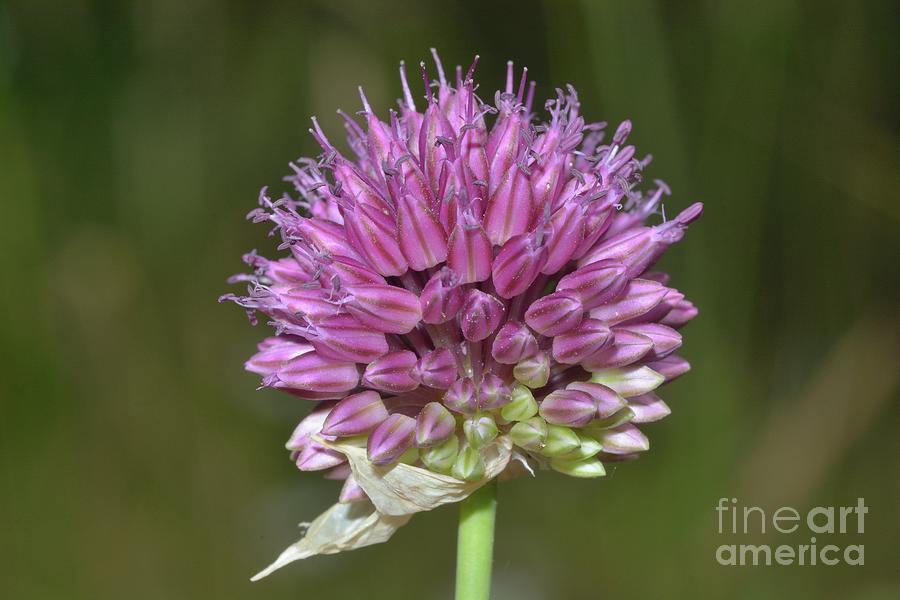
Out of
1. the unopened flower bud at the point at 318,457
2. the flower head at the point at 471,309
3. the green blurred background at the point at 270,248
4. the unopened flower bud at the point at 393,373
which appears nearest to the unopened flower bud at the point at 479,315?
the flower head at the point at 471,309

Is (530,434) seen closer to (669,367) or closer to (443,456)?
(443,456)

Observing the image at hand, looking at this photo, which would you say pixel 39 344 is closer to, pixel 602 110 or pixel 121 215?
pixel 121 215

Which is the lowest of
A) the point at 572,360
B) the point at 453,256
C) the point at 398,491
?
the point at 398,491

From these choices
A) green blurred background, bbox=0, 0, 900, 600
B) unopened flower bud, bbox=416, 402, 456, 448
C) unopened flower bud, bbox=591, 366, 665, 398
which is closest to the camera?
unopened flower bud, bbox=416, 402, 456, 448

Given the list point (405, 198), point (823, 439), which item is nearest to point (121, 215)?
point (405, 198)

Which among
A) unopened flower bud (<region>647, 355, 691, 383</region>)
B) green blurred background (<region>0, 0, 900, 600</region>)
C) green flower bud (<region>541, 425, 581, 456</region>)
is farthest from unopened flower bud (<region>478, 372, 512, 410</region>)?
green blurred background (<region>0, 0, 900, 600</region>)

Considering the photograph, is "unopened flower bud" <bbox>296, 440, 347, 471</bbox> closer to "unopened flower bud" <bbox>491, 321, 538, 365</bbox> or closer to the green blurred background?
"unopened flower bud" <bbox>491, 321, 538, 365</bbox>
